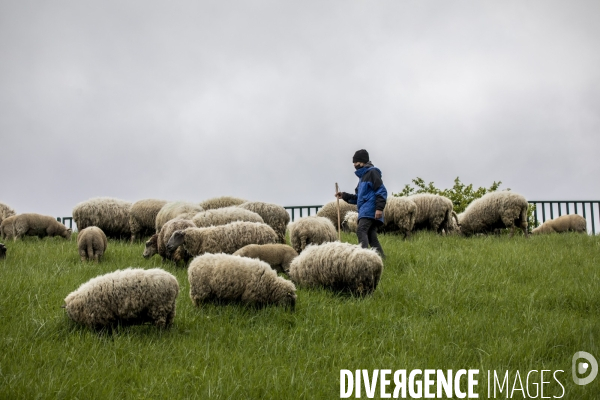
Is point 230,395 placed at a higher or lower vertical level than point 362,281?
lower

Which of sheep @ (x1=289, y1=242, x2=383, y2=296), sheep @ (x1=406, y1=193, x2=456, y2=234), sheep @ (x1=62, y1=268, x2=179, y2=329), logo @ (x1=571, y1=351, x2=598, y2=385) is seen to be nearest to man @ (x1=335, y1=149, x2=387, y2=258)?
sheep @ (x1=289, y1=242, x2=383, y2=296)

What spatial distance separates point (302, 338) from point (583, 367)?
277 centimetres

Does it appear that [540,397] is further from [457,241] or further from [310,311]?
[457,241]

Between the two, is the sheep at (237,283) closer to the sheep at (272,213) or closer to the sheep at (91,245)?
the sheep at (91,245)

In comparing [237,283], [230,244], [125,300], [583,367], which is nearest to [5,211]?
[230,244]

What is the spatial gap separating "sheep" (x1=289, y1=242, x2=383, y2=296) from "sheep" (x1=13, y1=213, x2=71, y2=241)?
29.0 feet

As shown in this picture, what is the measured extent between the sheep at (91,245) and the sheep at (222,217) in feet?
5.92

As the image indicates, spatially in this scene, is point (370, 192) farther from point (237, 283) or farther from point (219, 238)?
point (237, 283)

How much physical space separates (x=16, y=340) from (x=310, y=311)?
10.3 feet

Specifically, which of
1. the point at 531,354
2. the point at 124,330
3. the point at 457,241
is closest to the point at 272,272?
the point at 124,330

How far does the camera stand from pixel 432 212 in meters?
15.0

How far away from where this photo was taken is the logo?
5277mm

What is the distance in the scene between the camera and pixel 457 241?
13.2m

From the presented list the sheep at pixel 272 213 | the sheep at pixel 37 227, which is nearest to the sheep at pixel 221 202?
the sheep at pixel 272 213
